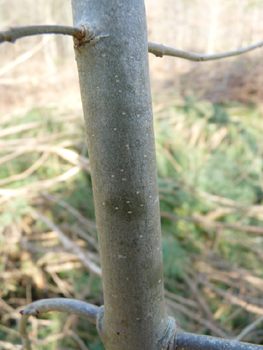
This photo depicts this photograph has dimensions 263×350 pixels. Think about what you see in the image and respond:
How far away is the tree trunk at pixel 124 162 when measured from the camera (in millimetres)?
222

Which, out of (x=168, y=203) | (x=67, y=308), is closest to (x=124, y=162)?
(x=67, y=308)

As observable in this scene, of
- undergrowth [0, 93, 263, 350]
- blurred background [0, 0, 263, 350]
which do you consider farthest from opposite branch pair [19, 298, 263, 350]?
undergrowth [0, 93, 263, 350]

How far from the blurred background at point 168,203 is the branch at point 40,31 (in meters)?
0.88

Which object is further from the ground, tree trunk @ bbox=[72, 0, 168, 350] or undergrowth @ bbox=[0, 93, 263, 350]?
tree trunk @ bbox=[72, 0, 168, 350]

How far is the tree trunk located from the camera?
0.73ft

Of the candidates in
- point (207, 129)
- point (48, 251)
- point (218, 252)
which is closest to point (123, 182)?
point (48, 251)

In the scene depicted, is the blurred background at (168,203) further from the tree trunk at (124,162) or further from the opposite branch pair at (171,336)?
the tree trunk at (124,162)

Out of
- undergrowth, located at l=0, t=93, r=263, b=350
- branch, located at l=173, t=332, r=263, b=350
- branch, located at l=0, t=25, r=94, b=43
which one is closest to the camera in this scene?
branch, located at l=0, t=25, r=94, b=43

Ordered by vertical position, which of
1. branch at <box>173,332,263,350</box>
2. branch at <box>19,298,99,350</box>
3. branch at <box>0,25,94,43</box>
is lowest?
branch at <box>19,298,99,350</box>

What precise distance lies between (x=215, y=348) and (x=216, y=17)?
5.47 meters

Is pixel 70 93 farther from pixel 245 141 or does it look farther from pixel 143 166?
pixel 143 166

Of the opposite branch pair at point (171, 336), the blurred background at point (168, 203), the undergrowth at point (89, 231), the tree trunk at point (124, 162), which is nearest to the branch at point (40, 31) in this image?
the tree trunk at point (124, 162)

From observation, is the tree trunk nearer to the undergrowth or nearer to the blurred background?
the blurred background

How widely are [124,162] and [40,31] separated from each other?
0.12 metres
